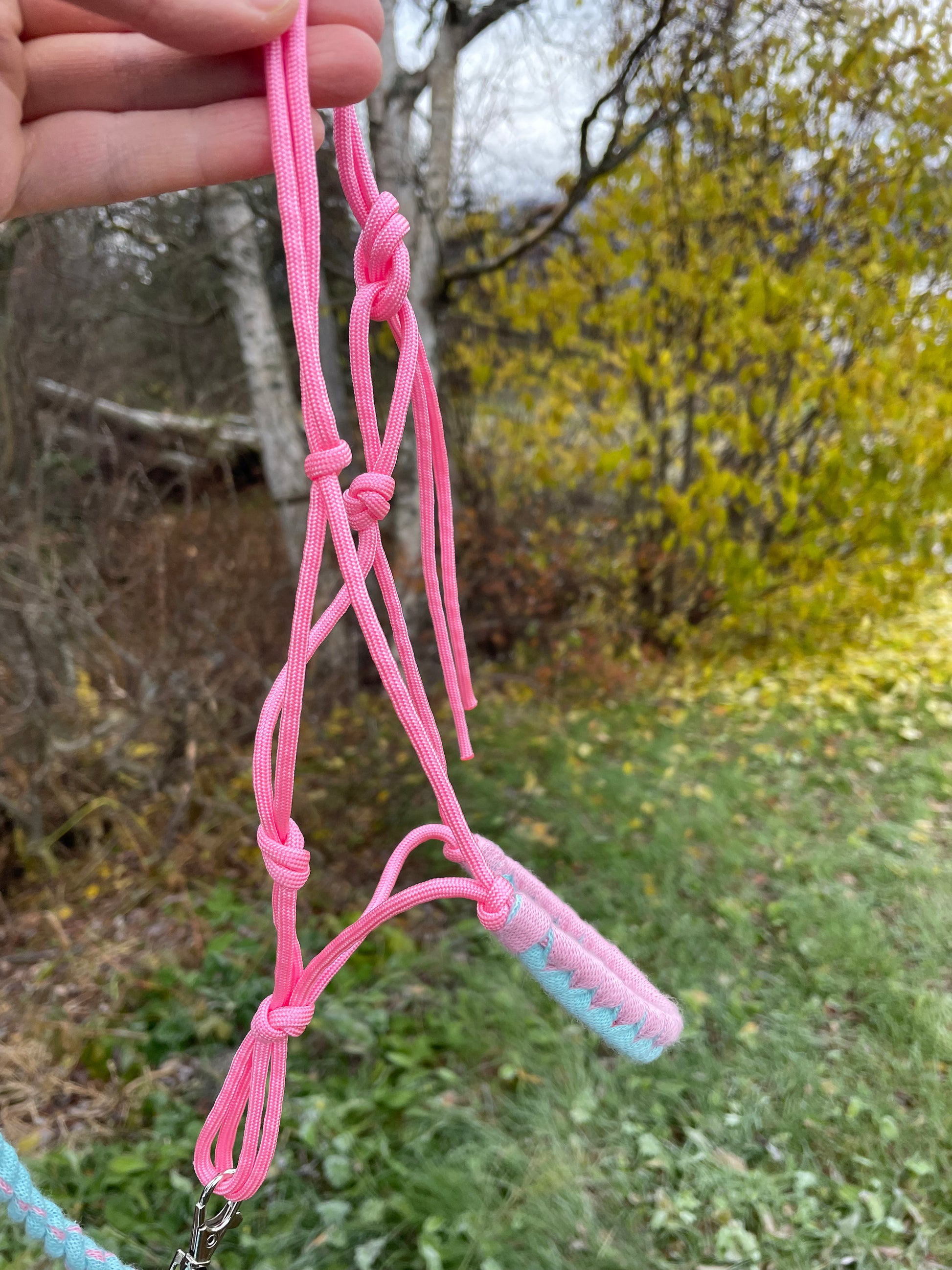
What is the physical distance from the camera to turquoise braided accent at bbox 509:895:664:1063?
789 mm

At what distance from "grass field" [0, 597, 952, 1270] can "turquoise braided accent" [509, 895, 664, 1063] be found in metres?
1.04

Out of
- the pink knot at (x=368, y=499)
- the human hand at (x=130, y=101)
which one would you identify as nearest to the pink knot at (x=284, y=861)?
the pink knot at (x=368, y=499)

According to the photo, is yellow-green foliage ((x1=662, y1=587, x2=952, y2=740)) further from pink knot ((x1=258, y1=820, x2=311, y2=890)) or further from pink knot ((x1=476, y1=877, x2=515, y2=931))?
pink knot ((x1=258, y1=820, x2=311, y2=890))

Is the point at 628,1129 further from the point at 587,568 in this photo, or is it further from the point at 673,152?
the point at 673,152

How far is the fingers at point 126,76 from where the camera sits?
2.76 feet

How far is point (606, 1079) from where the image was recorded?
1.96 meters

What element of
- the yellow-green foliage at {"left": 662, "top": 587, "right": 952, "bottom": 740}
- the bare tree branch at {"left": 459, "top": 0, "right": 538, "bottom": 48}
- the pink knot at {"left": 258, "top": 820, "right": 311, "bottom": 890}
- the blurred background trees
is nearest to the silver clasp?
the pink knot at {"left": 258, "top": 820, "right": 311, "bottom": 890}

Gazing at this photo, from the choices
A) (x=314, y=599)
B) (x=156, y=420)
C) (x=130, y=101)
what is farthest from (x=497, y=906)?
(x=156, y=420)

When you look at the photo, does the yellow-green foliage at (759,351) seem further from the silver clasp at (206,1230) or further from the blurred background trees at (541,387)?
the silver clasp at (206,1230)

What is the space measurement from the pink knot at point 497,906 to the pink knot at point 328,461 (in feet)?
1.35

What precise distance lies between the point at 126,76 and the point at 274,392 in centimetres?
263

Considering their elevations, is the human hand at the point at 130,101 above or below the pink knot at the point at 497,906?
above

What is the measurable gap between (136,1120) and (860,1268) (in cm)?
159

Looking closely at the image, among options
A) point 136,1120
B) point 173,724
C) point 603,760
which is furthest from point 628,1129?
point 173,724
